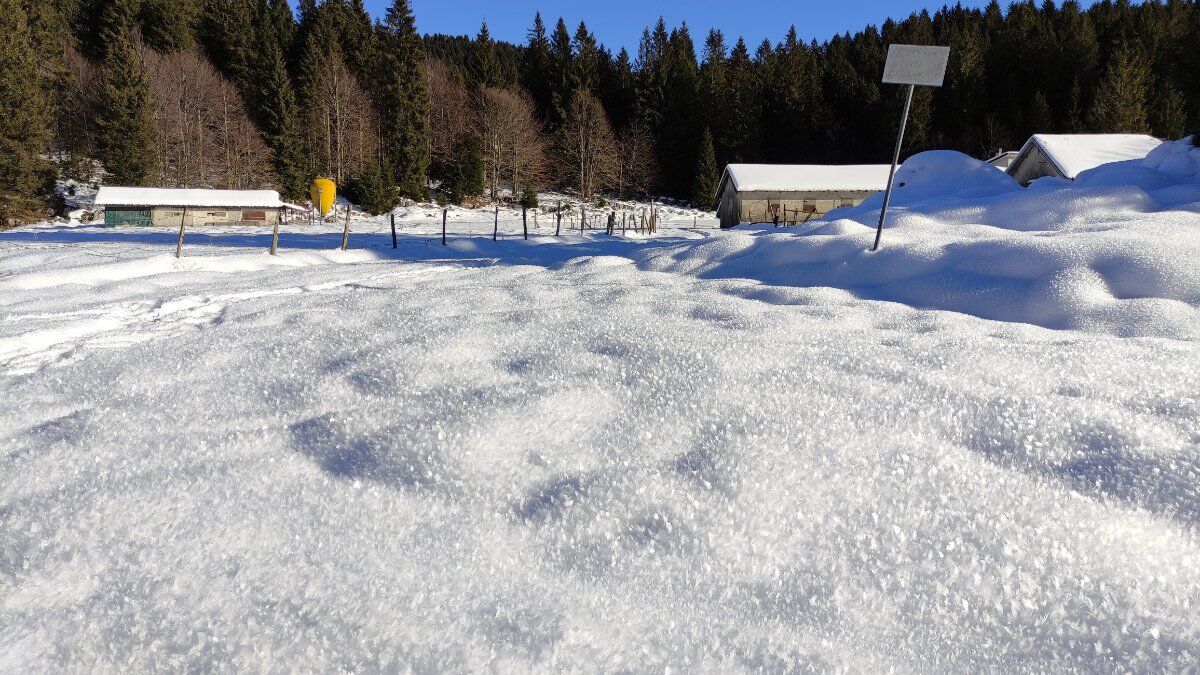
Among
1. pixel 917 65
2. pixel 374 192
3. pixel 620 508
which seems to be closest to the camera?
pixel 620 508

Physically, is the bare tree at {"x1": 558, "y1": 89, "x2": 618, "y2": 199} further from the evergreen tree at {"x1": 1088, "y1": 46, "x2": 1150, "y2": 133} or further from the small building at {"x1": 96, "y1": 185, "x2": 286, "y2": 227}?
the evergreen tree at {"x1": 1088, "y1": 46, "x2": 1150, "y2": 133}

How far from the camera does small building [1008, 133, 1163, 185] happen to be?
571 inches

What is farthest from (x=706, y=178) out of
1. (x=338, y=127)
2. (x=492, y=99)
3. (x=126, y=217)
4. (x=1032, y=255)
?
(x=1032, y=255)

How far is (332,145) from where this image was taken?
44781 mm

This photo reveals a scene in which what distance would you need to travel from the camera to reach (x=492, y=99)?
49125 mm

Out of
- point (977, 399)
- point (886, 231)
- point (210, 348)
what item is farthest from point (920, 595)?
point (886, 231)

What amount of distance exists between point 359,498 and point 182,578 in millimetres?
475

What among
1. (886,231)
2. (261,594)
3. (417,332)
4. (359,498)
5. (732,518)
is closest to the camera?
(261,594)

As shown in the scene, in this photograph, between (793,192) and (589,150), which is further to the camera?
(589,150)

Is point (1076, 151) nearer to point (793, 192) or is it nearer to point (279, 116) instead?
point (793, 192)

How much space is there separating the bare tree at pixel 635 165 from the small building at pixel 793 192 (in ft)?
77.7

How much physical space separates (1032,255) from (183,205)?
35858mm

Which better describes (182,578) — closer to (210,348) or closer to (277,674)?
(277,674)

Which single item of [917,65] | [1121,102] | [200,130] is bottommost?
[917,65]
